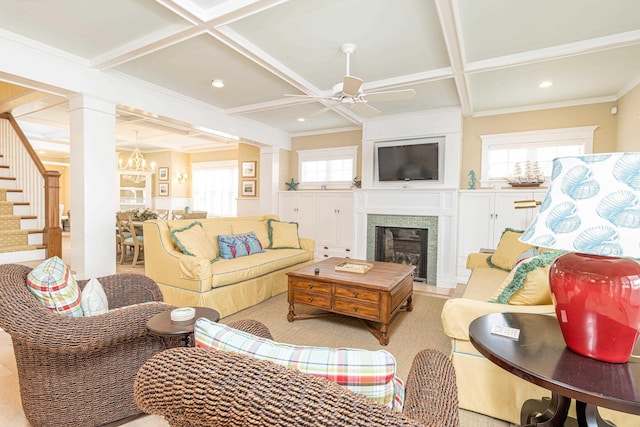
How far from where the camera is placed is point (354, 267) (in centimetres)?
325

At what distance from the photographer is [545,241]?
40.3 inches

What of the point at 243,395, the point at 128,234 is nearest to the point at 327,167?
the point at 128,234

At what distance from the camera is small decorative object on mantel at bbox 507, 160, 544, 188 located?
4289 mm

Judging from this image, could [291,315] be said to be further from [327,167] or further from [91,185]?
[327,167]

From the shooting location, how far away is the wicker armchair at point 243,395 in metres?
0.56

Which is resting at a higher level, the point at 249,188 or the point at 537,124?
the point at 537,124

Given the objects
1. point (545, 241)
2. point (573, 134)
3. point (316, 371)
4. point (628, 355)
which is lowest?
point (628, 355)

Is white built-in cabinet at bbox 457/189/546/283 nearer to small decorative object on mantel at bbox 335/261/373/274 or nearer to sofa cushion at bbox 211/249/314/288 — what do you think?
small decorative object on mantel at bbox 335/261/373/274

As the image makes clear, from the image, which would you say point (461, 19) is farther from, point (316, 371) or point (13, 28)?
point (13, 28)

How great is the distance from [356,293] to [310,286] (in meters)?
0.47

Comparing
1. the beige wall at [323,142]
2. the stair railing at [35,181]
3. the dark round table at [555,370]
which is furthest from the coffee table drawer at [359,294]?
the stair railing at [35,181]

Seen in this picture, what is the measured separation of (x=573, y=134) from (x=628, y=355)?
4406 mm

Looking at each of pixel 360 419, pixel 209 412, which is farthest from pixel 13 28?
pixel 360 419

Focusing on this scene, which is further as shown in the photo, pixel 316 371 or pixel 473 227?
pixel 473 227
